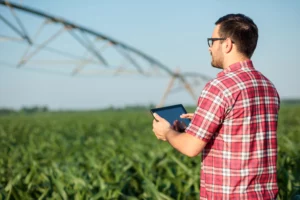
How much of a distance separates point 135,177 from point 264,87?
7.74ft

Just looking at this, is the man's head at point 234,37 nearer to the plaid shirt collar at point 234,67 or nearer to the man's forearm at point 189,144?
the plaid shirt collar at point 234,67

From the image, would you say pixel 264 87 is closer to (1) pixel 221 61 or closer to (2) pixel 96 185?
(1) pixel 221 61

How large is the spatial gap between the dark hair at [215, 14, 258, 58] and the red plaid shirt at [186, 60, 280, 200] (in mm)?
79

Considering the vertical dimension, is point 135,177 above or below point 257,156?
below

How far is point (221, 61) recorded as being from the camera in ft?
5.84

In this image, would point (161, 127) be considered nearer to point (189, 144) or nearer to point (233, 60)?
point (189, 144)

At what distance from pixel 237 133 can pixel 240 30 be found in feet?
1.41

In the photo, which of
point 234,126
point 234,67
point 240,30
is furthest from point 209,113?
point 240,30

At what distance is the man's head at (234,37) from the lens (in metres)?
1.71

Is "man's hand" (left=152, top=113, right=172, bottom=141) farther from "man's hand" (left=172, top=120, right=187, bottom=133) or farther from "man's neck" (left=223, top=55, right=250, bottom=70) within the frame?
"man's neck" (left=223, top=55, right=250, bottom=70)

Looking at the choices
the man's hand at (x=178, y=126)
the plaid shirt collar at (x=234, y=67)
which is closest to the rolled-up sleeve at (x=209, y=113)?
the plaid shirt collar at (x=234, y=67)

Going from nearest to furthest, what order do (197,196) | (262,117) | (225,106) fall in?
(225,106) < (262,117) < (197,196)

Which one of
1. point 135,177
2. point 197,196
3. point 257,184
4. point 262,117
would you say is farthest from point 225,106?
point 135,177

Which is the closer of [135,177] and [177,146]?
[177,146]
